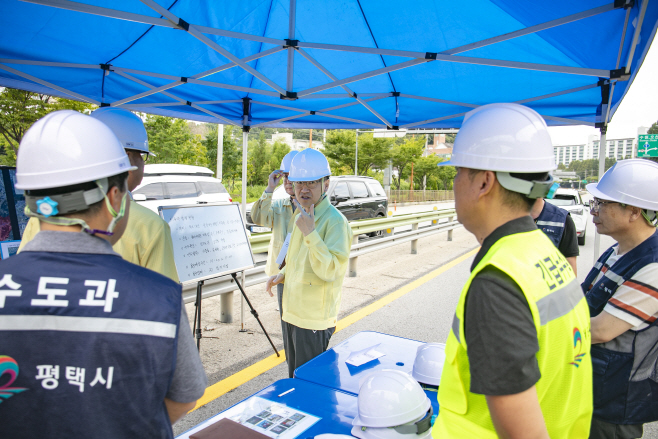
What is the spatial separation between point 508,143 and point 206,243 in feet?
12.0

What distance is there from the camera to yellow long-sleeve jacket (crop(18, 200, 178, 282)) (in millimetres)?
2162

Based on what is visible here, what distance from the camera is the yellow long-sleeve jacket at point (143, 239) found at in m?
2.16

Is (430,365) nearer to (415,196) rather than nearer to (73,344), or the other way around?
(73,344)

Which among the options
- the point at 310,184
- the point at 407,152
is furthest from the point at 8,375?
the point at 407,152

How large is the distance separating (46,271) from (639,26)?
3.50 metres

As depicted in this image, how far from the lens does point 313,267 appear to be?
9.59ft

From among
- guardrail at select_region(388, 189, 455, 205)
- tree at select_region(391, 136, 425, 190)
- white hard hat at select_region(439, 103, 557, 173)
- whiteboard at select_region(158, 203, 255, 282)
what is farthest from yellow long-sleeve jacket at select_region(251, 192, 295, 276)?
tree at select_region(391, 136, 425, 190)

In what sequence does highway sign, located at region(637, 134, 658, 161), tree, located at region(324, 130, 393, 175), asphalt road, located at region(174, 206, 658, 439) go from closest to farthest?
asphalt road, located at region(174, 206, 658, 439) → highway sign, located at region(637, 134, 658, 161) → tree, located at region(324, 130, 393, 175)

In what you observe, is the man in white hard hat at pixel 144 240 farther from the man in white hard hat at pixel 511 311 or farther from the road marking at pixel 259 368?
the road marking at pixel 259 368

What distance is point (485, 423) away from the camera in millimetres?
1118

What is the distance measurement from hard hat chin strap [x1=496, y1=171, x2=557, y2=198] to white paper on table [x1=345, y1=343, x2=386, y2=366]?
66.3 inches

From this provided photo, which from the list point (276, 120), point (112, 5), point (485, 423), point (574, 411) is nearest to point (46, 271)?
point (485, 423)

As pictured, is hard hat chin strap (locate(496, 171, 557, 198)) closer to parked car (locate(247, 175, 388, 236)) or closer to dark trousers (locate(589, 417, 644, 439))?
dark trousers (locate(589, 417, 644, 439))

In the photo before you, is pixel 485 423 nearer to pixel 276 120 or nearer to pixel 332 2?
pixel 332 2
